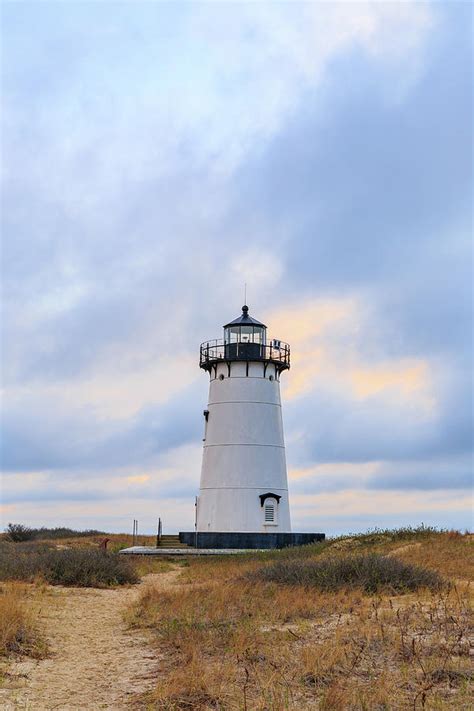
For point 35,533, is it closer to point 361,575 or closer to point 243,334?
point 243,334

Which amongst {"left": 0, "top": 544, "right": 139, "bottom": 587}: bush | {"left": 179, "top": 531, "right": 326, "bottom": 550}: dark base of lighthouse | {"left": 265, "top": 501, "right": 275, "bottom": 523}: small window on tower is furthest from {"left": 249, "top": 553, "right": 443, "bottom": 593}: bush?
{"left": 265, "top": 501, "right": 275, "bottom": 523}: small window on tower


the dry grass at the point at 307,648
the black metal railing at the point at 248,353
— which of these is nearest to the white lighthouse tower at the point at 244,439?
the black metal railing at the point at 248,353

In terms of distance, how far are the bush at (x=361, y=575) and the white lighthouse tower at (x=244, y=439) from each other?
18.5 meters

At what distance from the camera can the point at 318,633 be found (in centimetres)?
1148

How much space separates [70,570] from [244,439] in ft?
57.1

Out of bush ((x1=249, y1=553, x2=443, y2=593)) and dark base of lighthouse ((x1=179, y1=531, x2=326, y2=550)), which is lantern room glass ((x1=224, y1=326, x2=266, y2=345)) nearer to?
dark base of lighthouse ((x1=179, y1=531, x2=326, y2=550))

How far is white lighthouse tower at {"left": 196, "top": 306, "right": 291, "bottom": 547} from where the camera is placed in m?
37.1

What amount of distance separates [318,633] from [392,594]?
4386 mm

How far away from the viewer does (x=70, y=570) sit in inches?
827

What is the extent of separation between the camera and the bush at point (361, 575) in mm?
15977

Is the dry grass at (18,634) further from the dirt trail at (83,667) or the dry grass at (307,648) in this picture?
the dry grass at (307,648)

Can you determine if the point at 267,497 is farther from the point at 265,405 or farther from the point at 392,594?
the point at 392,594

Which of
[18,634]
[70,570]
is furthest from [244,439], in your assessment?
[18,634]

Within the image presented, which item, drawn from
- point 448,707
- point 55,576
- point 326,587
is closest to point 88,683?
point 448,707
